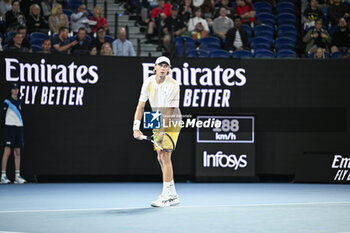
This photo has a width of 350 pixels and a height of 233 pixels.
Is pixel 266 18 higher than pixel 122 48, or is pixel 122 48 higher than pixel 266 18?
pixel 266 18

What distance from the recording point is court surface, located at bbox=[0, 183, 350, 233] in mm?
7172

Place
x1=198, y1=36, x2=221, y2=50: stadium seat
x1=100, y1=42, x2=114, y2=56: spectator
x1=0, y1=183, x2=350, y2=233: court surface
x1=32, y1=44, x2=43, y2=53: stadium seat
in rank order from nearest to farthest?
x1=0, y1=183, x2=350, y2=233: court surface < x1=100, y1=42, x2=114, y2=56: spectator < x1=32, y1=44, x2=43, y2=53: stadium seat < x1=198, y1=36, x2=221, y2=50: stadium seat

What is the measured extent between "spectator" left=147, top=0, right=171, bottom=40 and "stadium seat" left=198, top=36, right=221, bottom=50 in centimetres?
126

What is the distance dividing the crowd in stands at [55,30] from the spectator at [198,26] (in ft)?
7.37

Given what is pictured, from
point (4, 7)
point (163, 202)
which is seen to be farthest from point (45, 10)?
point (163, 202)

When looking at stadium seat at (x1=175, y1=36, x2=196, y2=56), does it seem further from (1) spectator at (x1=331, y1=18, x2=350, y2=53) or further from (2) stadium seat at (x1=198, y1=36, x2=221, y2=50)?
(1) spectator at (x1=331, y1=18, x2=350, y2=53)

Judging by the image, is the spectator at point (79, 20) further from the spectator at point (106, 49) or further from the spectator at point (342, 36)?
the spectator at point (342, 36)

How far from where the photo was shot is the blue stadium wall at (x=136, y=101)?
46.6ft

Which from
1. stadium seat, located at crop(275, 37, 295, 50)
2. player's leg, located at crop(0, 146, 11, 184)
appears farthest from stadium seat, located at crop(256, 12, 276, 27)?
player's leg, located at crop(0, 146, 11, 184)

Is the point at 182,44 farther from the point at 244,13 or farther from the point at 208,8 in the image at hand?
the point at 244,13

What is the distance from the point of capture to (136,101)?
14.6m

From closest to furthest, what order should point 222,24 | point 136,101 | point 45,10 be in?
point 136,101, point 45,10, point 222,24

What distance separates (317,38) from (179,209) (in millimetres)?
9074

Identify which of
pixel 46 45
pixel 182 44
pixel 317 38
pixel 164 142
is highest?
pixel 317 38
